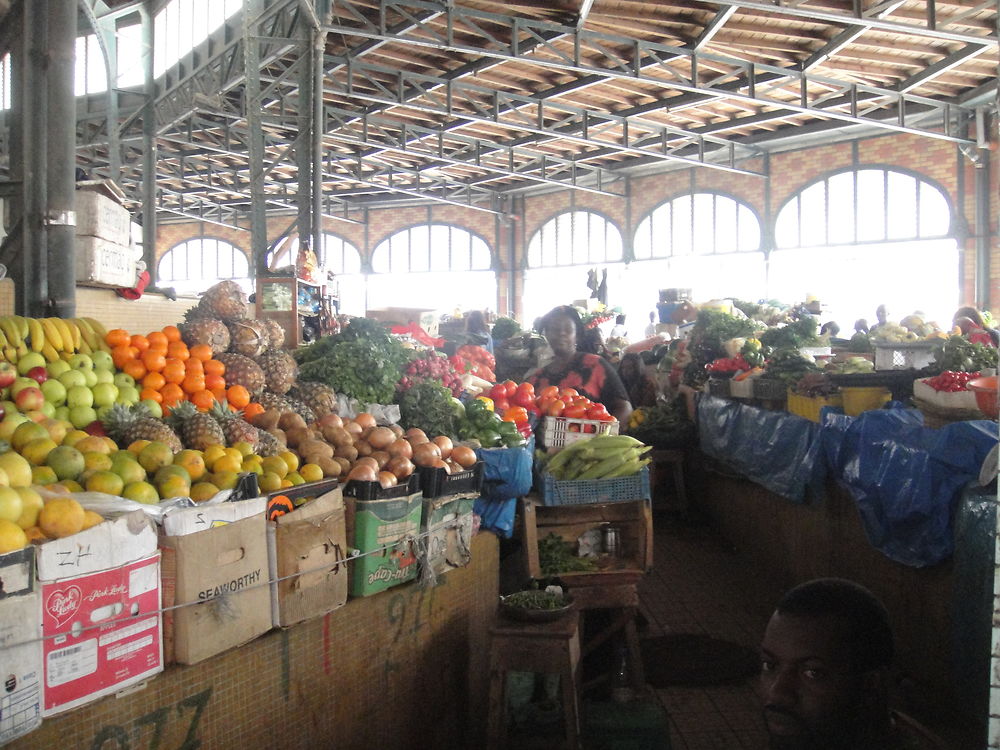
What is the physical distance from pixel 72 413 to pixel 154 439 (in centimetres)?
45

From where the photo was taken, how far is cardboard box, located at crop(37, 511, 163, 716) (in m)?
2.05

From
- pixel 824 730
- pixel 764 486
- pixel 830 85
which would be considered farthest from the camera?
pixel 830 85

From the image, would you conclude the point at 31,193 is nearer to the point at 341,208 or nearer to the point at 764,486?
the point at 764,486

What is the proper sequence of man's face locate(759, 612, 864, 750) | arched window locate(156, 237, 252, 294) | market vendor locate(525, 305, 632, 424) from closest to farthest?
man's face locate(759, 612, 864, 750)
market vendor locate(525, 305, 632, 424)
arched window locate(156, 237, 252, 294)

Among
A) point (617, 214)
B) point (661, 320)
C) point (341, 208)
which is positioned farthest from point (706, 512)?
point (341, 208)

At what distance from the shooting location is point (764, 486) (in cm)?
610

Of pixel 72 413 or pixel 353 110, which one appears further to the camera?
pixel 353 110

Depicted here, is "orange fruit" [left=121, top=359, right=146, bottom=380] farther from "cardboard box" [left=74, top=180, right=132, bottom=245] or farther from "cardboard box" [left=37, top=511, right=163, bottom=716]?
"cardboard box" [left=74, top=180, right=132, bottom=245]

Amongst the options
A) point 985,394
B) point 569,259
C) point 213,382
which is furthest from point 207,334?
point 569,259

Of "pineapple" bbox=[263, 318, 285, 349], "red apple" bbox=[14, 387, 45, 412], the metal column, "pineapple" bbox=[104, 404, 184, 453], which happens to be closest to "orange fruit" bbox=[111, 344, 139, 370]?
"pineapple" bbox=[104, 404, 184, 453]

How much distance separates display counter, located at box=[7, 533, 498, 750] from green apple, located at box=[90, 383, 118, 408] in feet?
4.13

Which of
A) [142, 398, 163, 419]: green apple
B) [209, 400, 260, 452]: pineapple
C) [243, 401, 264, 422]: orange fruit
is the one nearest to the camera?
[209, 400, 260, 452]: pineapple

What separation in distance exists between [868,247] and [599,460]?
1278cm

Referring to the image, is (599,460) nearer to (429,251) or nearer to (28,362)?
(28,362)
